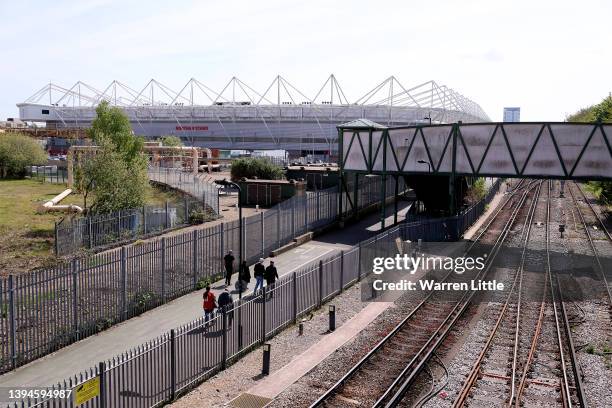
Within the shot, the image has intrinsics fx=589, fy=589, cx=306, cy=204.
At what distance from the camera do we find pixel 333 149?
118875 mm

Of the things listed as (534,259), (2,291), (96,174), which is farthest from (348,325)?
(96,174)

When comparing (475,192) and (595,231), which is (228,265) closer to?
(595,231)

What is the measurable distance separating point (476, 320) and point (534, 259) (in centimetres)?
1184

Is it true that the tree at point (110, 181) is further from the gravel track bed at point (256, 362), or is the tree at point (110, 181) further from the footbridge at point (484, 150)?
the gravel track bed at point (256, 362)

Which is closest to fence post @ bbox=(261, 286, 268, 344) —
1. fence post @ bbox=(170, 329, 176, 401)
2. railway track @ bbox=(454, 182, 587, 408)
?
fence post @ bbox=(170, 329, 176, 401)

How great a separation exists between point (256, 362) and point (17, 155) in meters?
59.4

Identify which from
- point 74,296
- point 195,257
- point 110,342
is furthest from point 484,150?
point 74,296

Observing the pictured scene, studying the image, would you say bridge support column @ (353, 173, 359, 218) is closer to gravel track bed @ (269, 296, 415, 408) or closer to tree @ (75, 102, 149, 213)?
tree @ (75, 102, 149, 213)

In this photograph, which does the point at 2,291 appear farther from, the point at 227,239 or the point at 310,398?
the point at 227,239

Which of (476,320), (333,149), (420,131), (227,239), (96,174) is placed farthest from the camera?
(333,149)

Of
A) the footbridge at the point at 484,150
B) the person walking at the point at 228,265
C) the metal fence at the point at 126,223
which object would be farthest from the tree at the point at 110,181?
the footbridge at the point at 484,150

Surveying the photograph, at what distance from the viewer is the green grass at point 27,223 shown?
24.3 metres

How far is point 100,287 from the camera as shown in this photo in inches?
655

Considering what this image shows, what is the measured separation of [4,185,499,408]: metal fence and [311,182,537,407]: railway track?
118 inches
